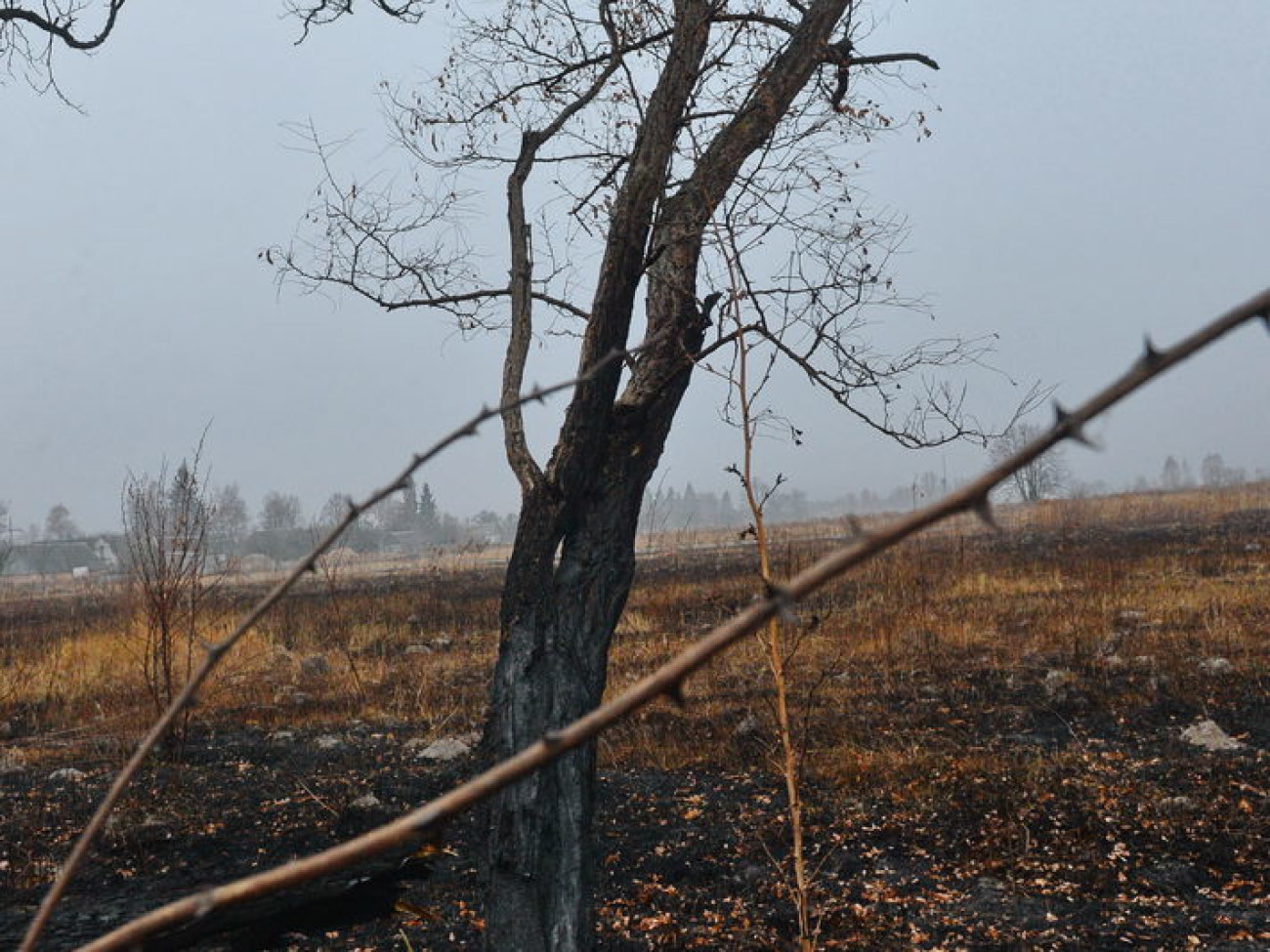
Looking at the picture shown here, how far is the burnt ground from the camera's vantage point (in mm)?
3883

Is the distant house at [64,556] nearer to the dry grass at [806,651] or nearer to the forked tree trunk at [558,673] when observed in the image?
the dry grass at [806,651]

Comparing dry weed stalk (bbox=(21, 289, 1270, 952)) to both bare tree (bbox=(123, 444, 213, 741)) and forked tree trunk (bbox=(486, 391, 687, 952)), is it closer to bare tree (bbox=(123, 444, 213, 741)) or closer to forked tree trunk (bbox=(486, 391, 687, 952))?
forked tree trunk (bbox=(486, 391, 687, 952))

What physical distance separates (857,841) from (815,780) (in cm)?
95

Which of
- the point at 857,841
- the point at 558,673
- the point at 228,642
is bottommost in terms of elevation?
the point at 857,841

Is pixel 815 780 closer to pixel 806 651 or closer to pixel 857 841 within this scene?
pixel 857 841

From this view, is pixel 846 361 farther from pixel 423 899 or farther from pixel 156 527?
pixel 156 527

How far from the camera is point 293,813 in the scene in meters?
5.58

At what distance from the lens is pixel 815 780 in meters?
5.73

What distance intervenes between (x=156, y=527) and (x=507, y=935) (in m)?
4.94

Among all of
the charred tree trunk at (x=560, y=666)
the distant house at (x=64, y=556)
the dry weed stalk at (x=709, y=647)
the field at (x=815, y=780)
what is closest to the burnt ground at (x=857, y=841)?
the field at (x=815, y=780)

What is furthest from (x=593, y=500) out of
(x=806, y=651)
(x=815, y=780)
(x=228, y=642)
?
(x=806, y=651)

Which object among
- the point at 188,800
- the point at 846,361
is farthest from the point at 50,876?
the point at 846,361

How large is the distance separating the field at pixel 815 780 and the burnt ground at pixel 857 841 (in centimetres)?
2

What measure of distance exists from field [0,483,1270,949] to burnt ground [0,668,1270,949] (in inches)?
0.7
